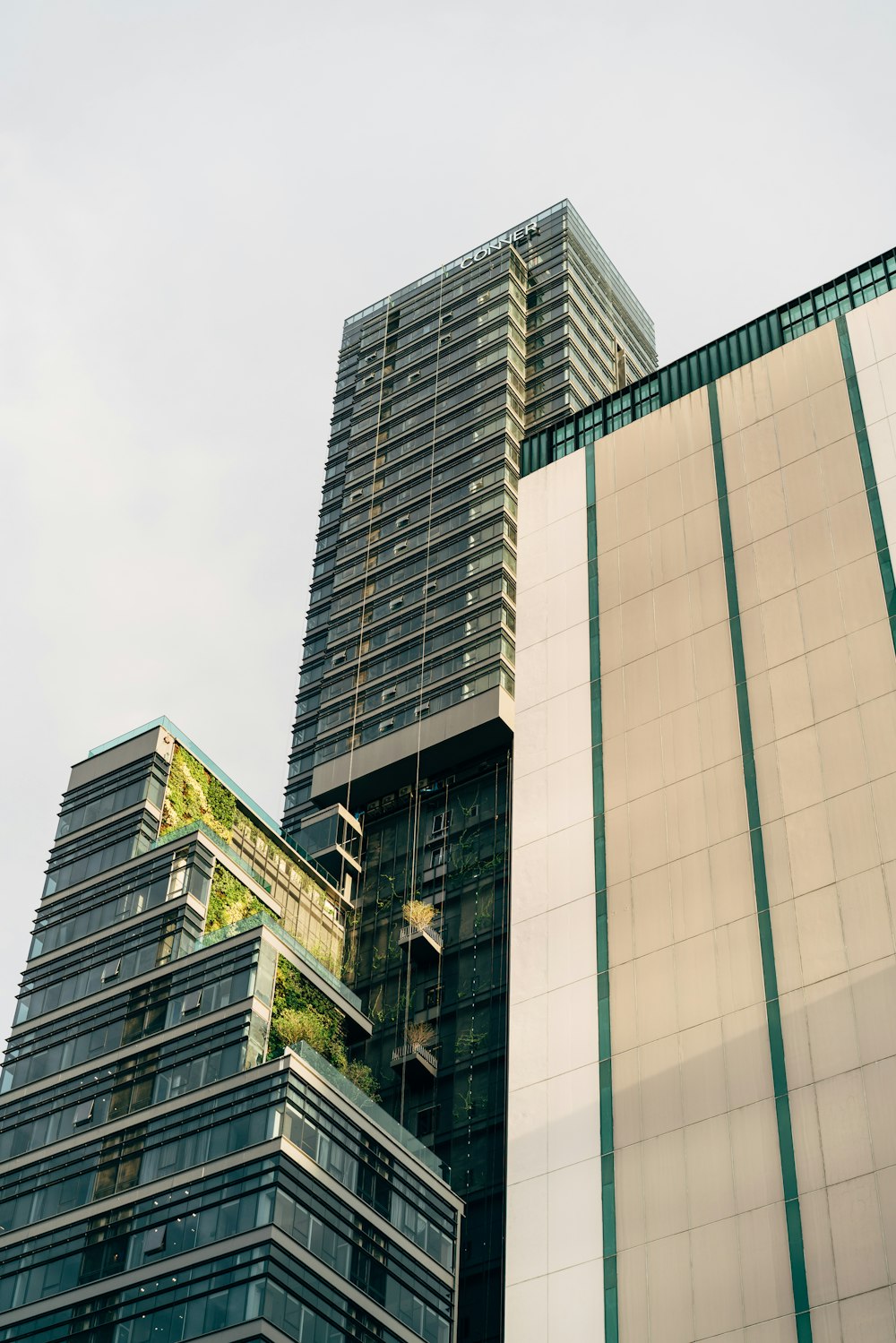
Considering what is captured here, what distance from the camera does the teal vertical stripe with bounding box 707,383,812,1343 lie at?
5906 cm

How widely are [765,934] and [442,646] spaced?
4219cm

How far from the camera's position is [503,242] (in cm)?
13450

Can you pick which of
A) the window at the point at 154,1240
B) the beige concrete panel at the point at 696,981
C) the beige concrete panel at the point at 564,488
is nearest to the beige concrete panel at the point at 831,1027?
the beige concrete panel at the point at 696,981

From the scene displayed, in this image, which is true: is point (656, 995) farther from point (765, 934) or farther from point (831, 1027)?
point (831, 1027)

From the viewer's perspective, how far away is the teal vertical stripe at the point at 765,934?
59.1 meters

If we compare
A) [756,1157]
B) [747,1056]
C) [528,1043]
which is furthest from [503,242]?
[756,1157]

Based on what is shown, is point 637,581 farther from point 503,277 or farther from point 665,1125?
point 503,277

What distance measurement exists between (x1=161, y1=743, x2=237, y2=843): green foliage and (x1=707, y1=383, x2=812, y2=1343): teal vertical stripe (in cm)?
2994

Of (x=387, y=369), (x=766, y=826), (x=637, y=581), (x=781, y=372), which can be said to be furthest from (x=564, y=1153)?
(x=387, y=369)

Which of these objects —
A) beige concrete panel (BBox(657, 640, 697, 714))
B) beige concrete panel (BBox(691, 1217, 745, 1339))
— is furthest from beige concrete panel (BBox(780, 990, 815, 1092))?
beige concrete panel (BBox(657, 640, 697, 714))

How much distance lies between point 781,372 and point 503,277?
46.1 meters

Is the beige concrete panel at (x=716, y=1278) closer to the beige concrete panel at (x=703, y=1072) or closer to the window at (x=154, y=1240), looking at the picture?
the beige concrete panel at (x=703, y=1072)

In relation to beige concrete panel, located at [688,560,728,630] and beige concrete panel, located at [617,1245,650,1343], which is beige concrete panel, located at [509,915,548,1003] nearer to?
beige concrete panel, located at [617,1245,650,1343]

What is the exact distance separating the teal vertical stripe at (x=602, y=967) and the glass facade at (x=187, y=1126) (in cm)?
952
